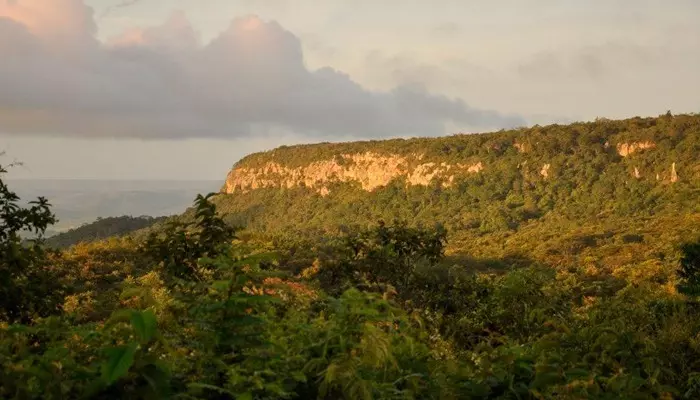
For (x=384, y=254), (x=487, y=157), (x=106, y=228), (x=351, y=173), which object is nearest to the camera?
(x=384, y=254)

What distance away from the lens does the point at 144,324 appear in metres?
2.45

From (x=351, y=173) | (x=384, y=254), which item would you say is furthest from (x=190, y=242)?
(x=351, y=173)

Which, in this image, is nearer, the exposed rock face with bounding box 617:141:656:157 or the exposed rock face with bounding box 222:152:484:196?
the exposed rock face with bounding box 617:141:656:157

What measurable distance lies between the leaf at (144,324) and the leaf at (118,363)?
2.1 inches

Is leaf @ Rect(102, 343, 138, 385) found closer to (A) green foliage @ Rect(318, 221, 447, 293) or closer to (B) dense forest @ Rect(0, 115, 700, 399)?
(B) dense forest @ Rect(0, 115, 700, 399)

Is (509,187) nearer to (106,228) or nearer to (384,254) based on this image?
(106,228)

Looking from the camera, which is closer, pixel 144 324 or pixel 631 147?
pixel 144 324

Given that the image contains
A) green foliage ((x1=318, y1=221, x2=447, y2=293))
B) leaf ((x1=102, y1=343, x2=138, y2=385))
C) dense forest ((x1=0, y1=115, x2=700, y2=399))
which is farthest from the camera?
green foliage ((x1=318, y1=221, x2=447, y2=293))

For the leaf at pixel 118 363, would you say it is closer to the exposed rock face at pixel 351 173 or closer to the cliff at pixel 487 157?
the cliff at pixel 487 157

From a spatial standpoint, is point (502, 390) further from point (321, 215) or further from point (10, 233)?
point (321, 215)

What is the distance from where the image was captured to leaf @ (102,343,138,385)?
2.34m

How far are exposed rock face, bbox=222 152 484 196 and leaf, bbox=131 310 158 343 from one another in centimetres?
11882

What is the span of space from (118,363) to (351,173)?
13579 centimetres

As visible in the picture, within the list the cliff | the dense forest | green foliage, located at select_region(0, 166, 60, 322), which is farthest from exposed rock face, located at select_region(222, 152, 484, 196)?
green foliage, located at select_region(0, 166, 60, 322)
